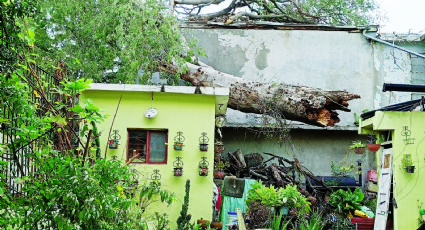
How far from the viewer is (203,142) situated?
1046cm

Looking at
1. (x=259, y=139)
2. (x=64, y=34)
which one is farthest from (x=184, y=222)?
(x=64, y=34)

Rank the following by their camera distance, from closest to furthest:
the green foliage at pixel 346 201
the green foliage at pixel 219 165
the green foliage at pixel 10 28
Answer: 1. the green foliage at pixel 10 28
2. the green foliage at pixel 346 201
3. the green foliage at pixel 219 165

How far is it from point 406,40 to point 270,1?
5.34 meters

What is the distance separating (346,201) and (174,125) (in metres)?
4.98

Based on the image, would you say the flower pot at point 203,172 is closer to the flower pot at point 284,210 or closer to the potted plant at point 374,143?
the flower pot at point 284,210

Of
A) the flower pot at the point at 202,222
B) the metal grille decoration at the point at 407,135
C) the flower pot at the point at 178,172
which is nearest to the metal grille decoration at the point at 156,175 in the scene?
the flower pot at the point at 178,172

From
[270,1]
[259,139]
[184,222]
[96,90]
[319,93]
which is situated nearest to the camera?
[184,222]

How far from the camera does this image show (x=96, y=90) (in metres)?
10.4

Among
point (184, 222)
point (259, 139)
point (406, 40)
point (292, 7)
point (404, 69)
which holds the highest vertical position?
point (292, 7)

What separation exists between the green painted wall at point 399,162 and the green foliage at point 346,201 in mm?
1676

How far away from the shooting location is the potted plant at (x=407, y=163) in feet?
32.3

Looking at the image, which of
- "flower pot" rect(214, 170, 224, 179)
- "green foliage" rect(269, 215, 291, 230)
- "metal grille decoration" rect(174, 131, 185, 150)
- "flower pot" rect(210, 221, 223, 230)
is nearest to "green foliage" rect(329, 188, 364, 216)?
"green foliage" rect(269, 215, 291, 230)

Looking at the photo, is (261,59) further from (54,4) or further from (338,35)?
(54,4)

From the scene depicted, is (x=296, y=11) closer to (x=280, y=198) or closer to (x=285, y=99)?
(x=285, y=99)
